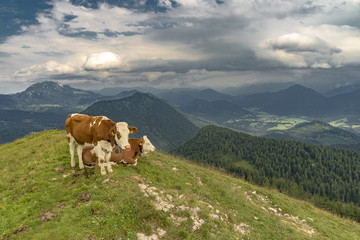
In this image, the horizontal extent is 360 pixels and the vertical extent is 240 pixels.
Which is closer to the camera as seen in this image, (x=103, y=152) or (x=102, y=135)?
(x=102, y=135)

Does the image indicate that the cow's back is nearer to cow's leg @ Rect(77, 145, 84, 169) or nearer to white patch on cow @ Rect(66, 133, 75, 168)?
white patch on cow @ Rect(66, 133, 75, 168)

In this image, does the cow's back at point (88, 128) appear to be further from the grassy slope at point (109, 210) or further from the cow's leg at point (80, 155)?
the grassy slope at point (109, 210)

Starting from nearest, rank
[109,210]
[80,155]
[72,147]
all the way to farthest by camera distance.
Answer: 1. [109,210]
2. [80,155]
3. [72,147]

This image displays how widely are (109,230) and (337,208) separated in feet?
416

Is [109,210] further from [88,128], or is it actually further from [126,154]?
[126,154]

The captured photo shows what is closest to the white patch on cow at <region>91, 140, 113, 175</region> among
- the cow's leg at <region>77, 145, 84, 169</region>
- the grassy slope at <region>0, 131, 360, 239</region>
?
the grassy slope at <region>0, 131, 360, 239</region>

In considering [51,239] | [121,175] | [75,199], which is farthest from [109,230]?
[121,175]

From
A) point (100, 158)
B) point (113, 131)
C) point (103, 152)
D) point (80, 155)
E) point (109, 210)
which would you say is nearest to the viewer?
point (109, 210)

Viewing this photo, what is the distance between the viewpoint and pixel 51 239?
321 inches

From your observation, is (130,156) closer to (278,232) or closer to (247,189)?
(278,232)

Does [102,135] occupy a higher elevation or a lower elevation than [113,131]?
lower

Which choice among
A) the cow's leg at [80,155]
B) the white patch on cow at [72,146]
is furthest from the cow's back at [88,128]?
the cow's leg at [80,155]

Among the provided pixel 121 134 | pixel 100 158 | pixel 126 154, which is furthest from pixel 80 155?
pixel 121 134

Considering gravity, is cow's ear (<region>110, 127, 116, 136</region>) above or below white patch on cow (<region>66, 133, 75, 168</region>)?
above
